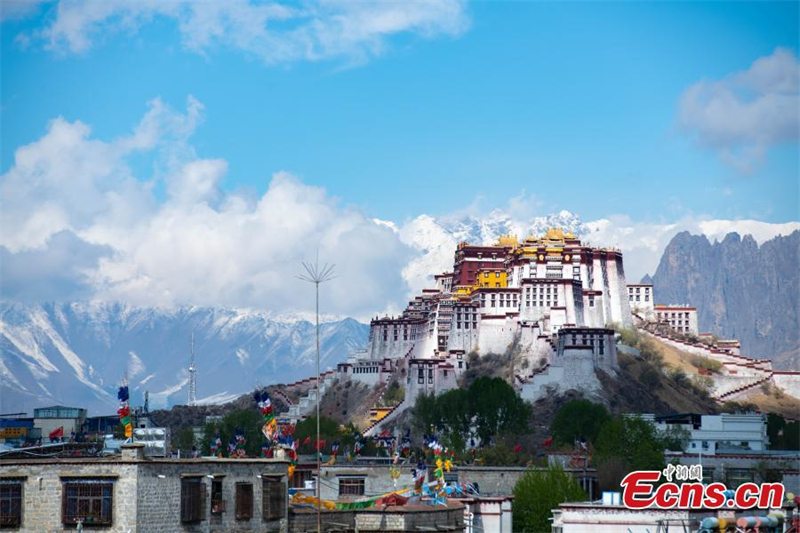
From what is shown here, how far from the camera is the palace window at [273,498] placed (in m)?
55.5

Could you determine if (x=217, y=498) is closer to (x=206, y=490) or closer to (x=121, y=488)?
(x=206, y=490)

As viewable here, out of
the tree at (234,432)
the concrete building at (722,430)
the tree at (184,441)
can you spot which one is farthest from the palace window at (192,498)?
the tree at (184,441)

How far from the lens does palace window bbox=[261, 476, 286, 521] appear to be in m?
55.5

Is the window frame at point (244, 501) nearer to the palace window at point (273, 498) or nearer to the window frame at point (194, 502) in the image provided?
the palace window at point (273, 498)

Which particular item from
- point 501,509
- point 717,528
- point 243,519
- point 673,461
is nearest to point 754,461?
point 673,461

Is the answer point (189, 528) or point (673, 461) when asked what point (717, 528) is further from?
point (673, 461)

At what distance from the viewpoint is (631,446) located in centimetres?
13962

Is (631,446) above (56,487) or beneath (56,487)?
above

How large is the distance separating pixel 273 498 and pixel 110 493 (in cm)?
660

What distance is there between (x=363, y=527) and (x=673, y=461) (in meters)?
82.4

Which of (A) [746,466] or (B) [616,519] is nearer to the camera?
(B) [616,519]

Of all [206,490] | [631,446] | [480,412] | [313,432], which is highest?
[480,412]

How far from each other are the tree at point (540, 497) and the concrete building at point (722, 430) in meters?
62.6

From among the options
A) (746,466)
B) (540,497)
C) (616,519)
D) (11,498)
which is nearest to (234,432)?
(746,466)
